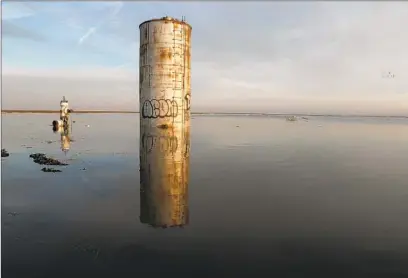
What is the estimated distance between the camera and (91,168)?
21531mm

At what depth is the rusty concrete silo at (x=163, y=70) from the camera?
24062 mm

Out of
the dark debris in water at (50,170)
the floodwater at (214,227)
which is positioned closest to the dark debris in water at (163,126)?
the floodwater at (214,227)

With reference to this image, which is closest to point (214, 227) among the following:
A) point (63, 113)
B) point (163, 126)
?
point (163, 126)

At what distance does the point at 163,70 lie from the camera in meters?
24.0

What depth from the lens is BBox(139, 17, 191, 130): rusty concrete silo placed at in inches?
947

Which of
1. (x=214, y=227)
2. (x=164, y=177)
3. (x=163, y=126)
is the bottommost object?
(x=214, y=227)

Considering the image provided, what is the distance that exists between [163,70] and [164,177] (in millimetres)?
9249

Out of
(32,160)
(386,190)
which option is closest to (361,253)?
(386,190)

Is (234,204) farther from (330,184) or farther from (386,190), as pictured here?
(386,190)

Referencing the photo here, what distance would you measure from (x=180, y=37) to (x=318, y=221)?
17614 mm

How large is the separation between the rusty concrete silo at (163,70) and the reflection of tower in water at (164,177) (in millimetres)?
1432

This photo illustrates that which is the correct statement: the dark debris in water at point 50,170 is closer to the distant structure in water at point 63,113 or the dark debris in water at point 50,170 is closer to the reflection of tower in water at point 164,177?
the reflection of tower in water at point 164,177

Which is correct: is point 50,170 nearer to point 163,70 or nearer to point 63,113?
point 163,70

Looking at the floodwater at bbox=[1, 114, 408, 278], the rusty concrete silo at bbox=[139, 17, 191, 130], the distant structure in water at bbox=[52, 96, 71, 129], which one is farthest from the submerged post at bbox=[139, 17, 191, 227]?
the distant structure in water at bbox=[52, 96, 71, 129]
